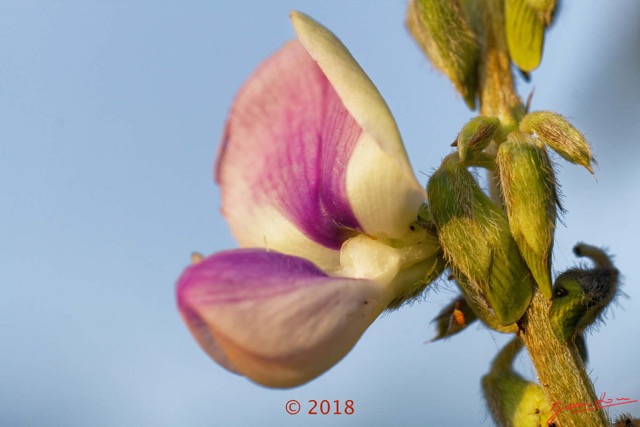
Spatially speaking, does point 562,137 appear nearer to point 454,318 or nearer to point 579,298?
point 579,298

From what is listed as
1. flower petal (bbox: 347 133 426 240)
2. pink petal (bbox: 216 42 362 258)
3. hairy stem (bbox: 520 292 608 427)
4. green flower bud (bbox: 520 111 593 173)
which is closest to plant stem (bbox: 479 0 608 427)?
hairy stem (bbox: 520 292 608 427)

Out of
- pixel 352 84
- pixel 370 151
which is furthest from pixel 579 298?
pixel 352 84

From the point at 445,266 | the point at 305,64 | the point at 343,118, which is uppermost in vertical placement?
the point at 305,64

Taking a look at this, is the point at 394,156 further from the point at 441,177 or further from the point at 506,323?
the point at 506,323

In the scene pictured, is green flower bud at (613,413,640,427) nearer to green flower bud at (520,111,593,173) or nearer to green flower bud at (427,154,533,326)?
green flower bud at (427,154,533,326)

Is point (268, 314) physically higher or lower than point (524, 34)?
lower

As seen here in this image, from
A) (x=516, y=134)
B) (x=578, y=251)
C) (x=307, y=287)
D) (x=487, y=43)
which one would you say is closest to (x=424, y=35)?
(x=487, y=43)
